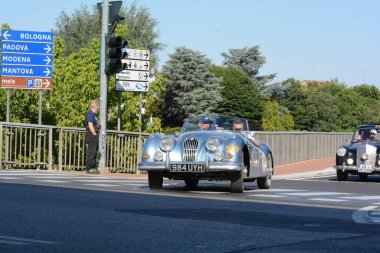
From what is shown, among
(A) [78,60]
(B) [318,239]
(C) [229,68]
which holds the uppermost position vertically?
(C) [229,68]

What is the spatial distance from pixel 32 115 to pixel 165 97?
7188 centimetres

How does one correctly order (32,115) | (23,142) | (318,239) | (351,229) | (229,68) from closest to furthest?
1. (318,239)
2. (351,229)
3. (23,142)
4. (32,115)
5. (229,68)

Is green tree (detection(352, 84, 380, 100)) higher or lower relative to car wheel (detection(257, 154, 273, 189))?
higher

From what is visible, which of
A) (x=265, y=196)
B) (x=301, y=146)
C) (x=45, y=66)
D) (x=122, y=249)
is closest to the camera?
(x=122, y=249)

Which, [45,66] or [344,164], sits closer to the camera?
[344,164]

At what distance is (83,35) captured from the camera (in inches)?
3856

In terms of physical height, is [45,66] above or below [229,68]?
below

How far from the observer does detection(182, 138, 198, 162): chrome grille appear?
49.6ft

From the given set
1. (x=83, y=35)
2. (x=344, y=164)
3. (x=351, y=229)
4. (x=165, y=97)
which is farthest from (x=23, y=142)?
(x=165, y=97)

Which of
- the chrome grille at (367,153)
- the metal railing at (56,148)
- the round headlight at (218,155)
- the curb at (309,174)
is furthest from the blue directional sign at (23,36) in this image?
the round headlight at (218,155)

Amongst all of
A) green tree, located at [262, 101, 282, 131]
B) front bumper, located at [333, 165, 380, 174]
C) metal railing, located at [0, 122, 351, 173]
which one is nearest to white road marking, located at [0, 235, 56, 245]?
front bumper, located at [333, 165, 380, 174]

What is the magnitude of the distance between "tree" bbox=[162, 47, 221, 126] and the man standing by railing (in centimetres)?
8106

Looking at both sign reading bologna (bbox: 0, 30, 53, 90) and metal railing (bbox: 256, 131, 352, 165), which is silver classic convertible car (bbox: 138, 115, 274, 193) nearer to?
sign reading bologna (bbox: 0, 30, 53, 90)

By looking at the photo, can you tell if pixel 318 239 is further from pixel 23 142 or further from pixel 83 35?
pixel 83 35
